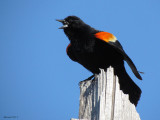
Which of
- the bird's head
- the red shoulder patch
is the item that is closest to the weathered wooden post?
the red shoulder patch

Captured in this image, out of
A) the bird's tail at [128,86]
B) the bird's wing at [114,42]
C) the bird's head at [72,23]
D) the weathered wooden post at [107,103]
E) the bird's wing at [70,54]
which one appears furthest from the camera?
the bird's wing at [70,54]

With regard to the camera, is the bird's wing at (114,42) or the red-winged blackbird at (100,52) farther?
the red-winged blackbird at (100,52)

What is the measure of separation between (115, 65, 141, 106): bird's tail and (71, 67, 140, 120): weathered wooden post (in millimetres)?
1231

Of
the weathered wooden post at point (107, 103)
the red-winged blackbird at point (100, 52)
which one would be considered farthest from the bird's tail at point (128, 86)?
the weathered wooden post at point (107, 103)

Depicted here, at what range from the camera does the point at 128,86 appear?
3.96 m

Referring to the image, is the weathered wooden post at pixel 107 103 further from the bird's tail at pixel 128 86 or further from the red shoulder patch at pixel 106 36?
the red shoulder patch at pixel 106 36

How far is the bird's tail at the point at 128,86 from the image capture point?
3.72m

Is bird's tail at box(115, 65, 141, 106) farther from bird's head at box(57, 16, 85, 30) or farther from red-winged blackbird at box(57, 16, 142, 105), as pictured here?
bird's head at box(57, 16, 85, 30)

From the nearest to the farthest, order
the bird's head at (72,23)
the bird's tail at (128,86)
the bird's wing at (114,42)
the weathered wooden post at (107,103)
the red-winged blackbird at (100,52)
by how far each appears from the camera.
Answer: the weathered wooden post at (107,103)
the bird's tail at (128,86)
the bird's wing at (114,42)
the red-winged blackbird at (100,52)
the bird's head at (72,23)

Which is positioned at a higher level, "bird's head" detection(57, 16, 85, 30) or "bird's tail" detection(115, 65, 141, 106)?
"bird's head" detection(57, 16, 85, 30)

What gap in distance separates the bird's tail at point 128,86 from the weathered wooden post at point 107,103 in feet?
4.04

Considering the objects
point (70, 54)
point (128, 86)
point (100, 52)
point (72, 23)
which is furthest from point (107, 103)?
point (70, 54)

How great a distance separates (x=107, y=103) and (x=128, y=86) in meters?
1.66

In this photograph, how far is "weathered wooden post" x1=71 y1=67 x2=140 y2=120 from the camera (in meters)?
2.33
